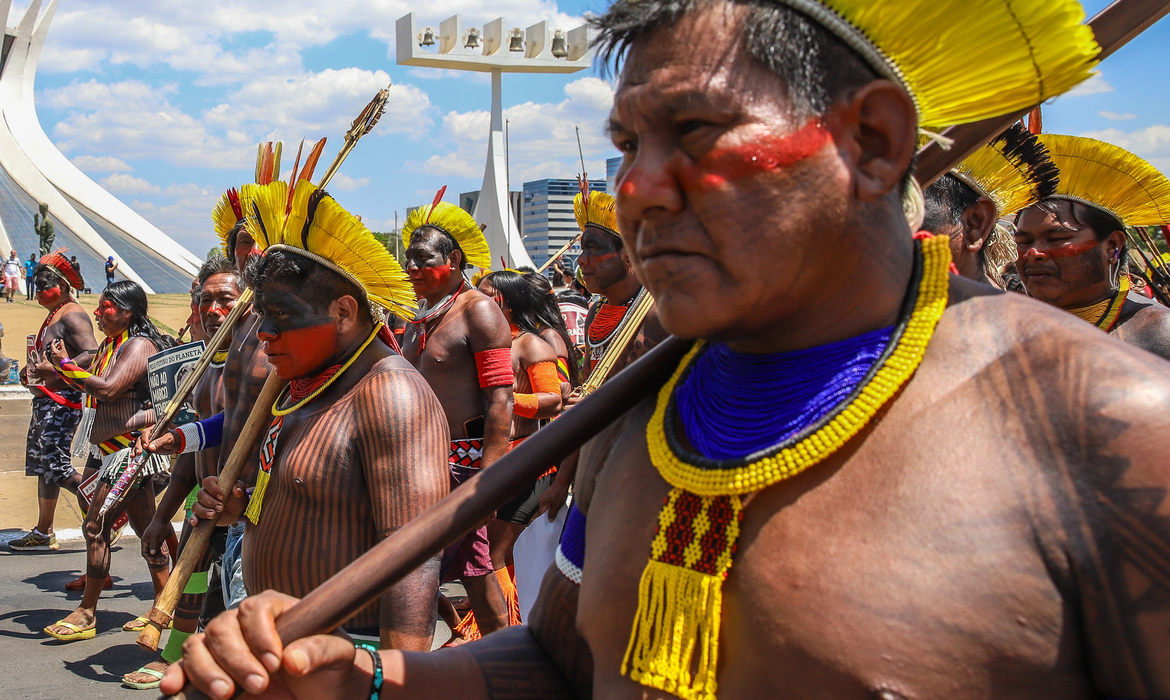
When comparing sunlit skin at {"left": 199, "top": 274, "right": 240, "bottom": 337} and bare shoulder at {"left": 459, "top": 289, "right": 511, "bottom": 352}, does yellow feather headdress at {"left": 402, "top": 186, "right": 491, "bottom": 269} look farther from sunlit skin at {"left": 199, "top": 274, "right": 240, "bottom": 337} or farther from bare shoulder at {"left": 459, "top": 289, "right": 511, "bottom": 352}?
sunlit skin at {"left": 199, "top": 274, "right": 240, "bottom": 337}

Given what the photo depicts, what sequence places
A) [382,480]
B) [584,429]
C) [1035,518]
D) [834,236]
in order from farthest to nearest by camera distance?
[382,480] < [584,429] < [834,236] < [1035,518]

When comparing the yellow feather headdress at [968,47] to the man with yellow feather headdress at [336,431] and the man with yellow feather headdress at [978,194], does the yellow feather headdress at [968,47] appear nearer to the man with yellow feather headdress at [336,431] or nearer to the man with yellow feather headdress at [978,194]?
the man with yellow feather headdress at [978,194]

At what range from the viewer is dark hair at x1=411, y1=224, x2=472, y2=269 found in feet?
19.6

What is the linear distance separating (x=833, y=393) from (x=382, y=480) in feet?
6.29

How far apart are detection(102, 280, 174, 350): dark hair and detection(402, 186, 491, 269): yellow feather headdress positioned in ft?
7.00

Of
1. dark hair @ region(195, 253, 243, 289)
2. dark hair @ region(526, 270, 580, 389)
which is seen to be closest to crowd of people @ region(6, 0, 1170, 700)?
dark hair @ region(195, 253, 243, 289)

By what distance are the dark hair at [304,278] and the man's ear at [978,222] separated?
206 cm

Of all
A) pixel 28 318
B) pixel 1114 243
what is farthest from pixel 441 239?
pixel 28 318

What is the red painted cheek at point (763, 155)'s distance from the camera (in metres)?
1.21

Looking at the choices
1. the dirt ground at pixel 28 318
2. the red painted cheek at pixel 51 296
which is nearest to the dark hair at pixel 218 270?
the red painted cheek at pixel 51 296

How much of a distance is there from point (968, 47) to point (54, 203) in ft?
216

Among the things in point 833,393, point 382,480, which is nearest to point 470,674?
point 833,393

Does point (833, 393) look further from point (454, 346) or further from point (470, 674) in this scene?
point (454, 346)

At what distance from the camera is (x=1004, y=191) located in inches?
127
